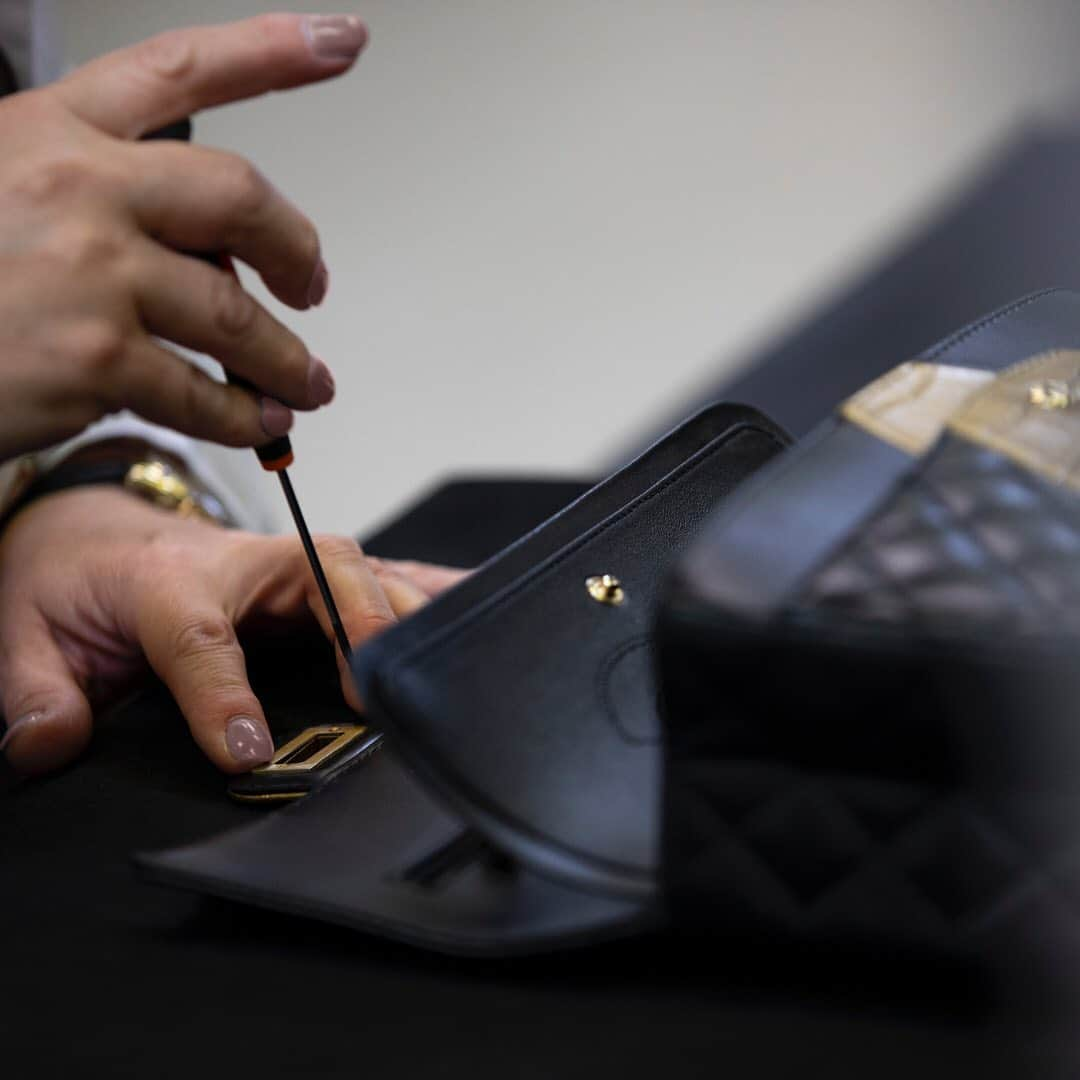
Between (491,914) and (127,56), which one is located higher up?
(127,56)

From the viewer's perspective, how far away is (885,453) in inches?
Answer: 14.8

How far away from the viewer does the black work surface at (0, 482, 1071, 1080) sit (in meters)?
0.32

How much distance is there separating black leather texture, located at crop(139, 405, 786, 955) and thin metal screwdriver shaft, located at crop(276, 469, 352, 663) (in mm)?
124

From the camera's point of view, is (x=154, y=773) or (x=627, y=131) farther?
(x=627, y=131)

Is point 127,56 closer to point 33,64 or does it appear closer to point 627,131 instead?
point 33,64

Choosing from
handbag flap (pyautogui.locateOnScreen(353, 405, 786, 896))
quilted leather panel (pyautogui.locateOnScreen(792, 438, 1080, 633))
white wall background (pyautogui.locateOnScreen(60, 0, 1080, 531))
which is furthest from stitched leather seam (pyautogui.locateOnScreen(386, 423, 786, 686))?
white wall background (pyautogui.locateOnScreen(60, 0, 1080, 531))

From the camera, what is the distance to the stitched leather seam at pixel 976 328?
0.45 m

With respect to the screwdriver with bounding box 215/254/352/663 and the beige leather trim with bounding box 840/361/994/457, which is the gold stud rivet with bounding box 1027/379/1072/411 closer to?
the beige leather trim with bounding box 840/361/994/457

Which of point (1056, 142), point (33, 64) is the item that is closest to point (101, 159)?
point (33, 64)

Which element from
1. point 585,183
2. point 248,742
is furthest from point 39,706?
point 585,183

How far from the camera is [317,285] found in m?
0.51

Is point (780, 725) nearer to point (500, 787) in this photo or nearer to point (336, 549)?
point (500, 787)

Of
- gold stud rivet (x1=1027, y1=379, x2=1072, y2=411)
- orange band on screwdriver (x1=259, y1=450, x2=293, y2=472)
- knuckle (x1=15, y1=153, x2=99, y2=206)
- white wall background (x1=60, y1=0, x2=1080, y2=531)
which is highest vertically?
knuckle (x1=15, y1=153, x2=99, y2=206)

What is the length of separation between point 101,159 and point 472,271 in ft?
5.53
